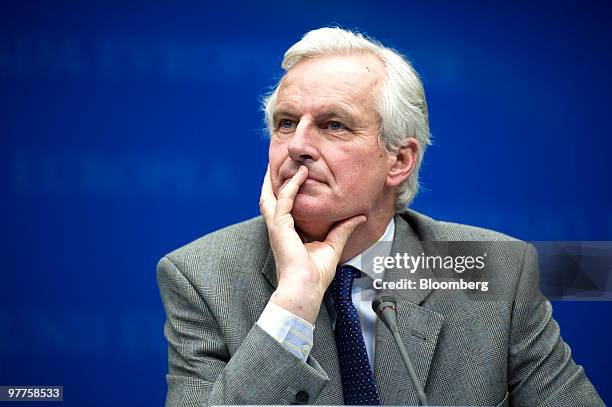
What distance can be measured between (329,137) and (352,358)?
0.70 meters

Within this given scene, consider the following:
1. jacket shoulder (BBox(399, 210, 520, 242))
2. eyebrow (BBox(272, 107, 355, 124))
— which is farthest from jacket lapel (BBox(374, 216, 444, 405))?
eyebrow (BBox(272, 107, 355, 124))

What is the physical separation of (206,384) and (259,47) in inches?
66.3

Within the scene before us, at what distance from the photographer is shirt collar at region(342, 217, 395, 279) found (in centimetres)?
279

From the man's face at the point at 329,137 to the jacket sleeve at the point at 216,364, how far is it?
442mm

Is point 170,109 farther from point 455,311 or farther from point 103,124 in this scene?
point 455,311

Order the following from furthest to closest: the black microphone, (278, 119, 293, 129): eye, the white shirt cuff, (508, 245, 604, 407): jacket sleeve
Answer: (278, 119, 293, 129): eye, (508, 245, 604, 407): jacket sleeve, the white shirt cuff, the black microphone

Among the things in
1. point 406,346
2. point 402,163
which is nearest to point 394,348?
point 406,346

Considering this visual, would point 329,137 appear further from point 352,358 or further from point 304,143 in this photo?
point 352,358

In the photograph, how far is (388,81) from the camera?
9.18ft

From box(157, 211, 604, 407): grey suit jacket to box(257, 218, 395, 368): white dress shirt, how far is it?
0.24ft

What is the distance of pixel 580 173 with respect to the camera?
364 cm

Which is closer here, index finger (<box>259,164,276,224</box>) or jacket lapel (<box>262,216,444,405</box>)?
jacket lapel (<box>262,216,444,405</box>)

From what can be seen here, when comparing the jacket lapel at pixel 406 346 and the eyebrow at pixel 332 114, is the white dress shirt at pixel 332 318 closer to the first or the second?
the jacket lapel at pixel 406 346

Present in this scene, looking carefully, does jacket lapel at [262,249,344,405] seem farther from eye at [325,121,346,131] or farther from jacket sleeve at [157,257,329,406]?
eye at [325,121,346,131]
